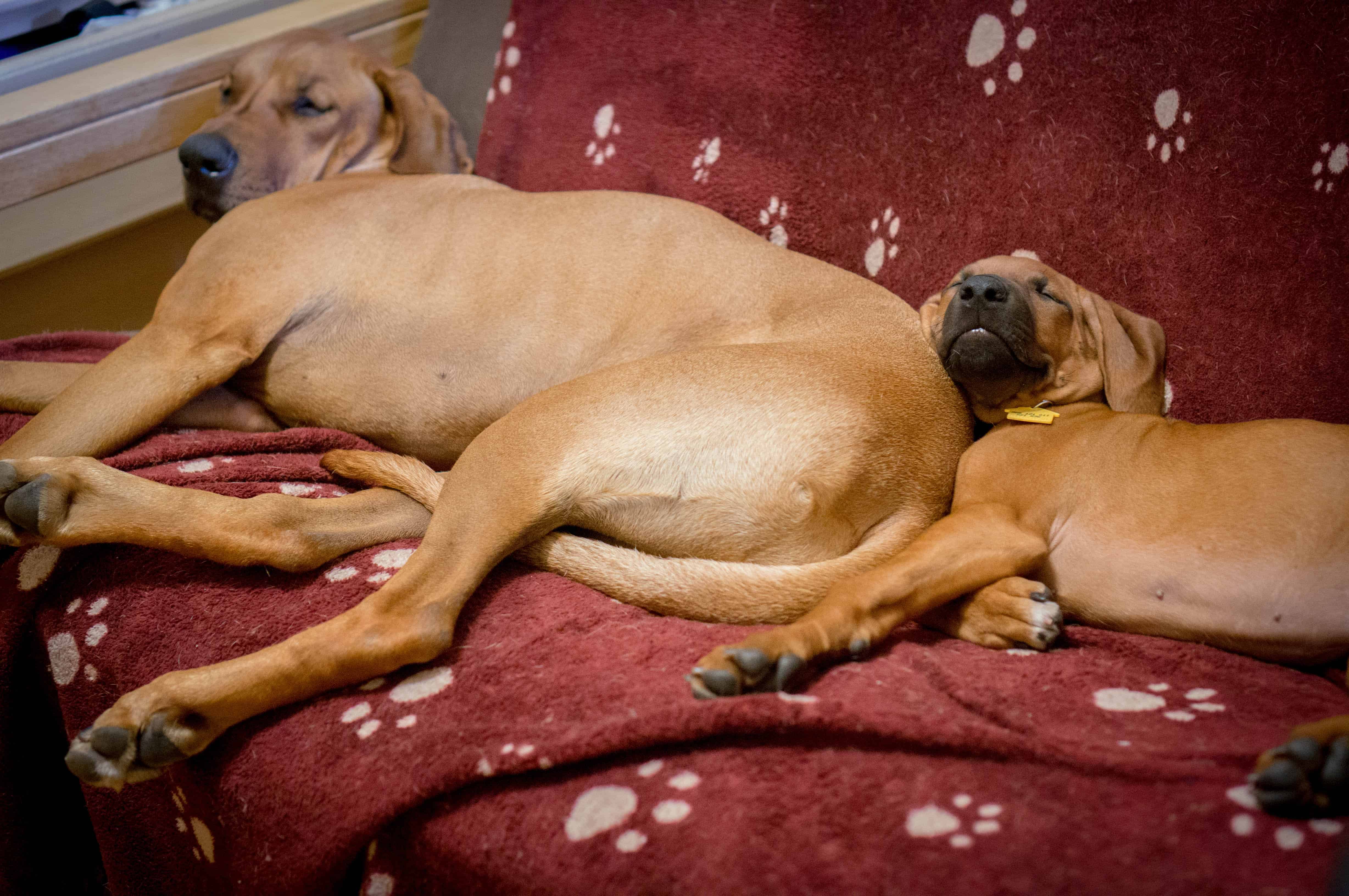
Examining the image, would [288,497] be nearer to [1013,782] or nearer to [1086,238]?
[1013,782]

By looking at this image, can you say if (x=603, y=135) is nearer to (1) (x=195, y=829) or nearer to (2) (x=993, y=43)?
(2) (x=993, y=43)

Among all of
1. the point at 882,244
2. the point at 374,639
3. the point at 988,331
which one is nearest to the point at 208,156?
the point at 374,639

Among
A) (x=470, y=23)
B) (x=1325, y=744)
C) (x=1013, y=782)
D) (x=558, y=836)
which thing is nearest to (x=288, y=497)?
(x=558, y=836)

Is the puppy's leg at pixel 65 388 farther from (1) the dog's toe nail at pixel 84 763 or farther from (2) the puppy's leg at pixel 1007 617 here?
(2) the puppy's leg at pixel 1007 617

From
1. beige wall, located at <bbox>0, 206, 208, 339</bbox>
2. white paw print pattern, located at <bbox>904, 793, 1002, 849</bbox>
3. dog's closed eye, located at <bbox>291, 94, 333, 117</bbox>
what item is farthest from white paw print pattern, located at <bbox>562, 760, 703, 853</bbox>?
beige wall, located at <bbox>0, 206, 208, 339</bbox>

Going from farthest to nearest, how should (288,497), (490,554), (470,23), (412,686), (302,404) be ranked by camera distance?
(470,23), (302,404), (288,497), (490,554), (412,686)

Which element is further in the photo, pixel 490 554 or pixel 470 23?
pixel 470 23

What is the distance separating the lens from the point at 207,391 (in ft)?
7.08

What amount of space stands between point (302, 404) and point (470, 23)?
1.51m

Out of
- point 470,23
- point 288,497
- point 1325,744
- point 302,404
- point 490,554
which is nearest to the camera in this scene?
point 1325,744

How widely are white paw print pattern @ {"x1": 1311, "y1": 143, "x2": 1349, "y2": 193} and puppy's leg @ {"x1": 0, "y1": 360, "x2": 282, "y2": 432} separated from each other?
7.43 feet

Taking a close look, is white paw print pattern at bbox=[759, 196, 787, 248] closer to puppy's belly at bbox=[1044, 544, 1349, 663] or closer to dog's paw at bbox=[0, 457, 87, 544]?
puppy's belly at bbox=[1044, 544, 1349, 663]

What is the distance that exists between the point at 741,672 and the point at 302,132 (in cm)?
205

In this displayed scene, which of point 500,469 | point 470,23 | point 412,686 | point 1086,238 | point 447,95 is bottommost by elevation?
point 412,686
